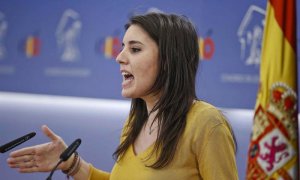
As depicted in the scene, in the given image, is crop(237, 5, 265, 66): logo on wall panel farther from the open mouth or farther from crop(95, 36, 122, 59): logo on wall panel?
the open mouth

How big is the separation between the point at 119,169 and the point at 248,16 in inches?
103

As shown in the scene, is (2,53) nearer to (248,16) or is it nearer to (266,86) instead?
(248,16)

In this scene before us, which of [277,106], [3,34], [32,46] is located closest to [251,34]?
[32,46]

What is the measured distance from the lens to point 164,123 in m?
1.46

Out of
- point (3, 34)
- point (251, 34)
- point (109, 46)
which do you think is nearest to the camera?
point (251, 34)

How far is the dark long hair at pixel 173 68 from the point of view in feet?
4.78

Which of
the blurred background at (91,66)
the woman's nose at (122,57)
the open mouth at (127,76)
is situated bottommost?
the blurred background at (91,66)

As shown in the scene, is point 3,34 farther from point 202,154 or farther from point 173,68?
point 202,154

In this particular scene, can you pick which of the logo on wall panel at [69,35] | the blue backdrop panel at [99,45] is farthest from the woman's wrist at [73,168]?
the logo on wall panel at [69,35]

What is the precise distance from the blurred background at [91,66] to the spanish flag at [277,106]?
8.30 feet

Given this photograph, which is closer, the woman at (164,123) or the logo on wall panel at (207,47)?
the woman at (164,123)

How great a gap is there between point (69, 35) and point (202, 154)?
11.3ft

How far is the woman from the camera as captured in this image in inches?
54.3

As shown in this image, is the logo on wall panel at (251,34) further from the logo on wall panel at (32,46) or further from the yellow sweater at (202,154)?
the yellow sweater at (202,154)
